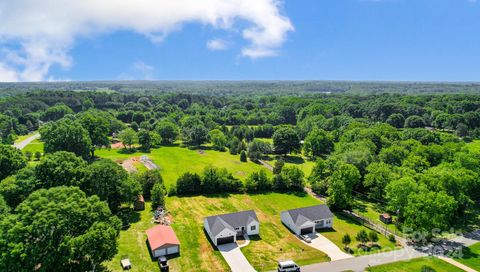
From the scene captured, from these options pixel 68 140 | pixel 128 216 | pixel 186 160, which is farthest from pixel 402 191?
pixel 68 140

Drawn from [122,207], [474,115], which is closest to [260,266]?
[122,207]


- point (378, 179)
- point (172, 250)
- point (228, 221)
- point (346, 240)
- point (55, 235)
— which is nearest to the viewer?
point (55, 235)

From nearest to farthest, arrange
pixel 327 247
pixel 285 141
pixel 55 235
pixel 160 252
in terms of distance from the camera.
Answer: pixel 55 235
pixel 160 252
pixel 327 247
pixel 285 141

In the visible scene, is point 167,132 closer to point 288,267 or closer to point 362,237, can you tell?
point 362,237

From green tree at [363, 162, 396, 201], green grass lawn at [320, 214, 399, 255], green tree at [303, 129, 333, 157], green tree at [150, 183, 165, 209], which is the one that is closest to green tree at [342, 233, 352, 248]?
green grass lawn at [320, 214, 399, 255]

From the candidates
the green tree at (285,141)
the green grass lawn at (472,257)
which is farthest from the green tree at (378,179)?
the green tree at (285,141)

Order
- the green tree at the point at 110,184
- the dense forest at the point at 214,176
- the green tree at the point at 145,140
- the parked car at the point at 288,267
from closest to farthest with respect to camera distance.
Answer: the dense forest at the point at 214,176 < the parked car at the point at 288,267 < the green tree at the point at 110,184 < the green tree at the point at 145,140

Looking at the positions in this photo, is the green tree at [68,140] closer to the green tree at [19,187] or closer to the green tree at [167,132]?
the green tree at [19,187]
